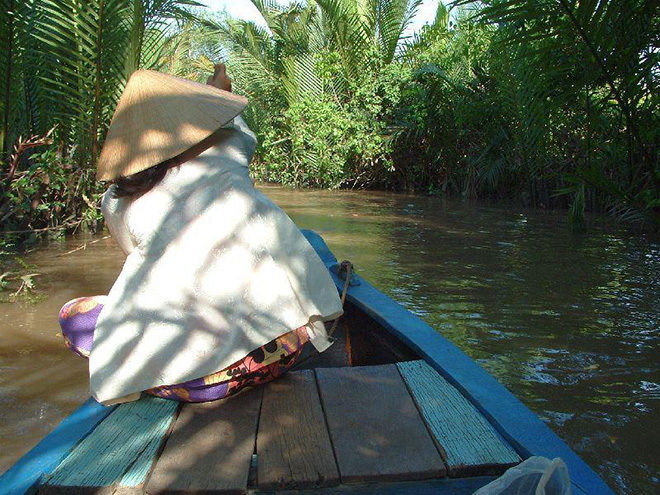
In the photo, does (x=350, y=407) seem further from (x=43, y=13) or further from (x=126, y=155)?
(x=43, y=13)

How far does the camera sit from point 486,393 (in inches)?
72.9

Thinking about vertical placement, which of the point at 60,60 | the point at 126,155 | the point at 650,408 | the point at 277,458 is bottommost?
the point at 650,408

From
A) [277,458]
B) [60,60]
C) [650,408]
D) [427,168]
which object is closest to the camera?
[277,458]

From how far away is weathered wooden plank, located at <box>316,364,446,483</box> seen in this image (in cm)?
151

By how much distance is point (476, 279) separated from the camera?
5320 millimetres

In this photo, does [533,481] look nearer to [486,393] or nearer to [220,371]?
[486,393]

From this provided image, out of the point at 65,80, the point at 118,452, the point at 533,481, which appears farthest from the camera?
the point at 65,80

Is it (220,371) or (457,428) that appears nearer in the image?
(457,428)

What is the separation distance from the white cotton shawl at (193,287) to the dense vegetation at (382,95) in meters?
Result: 2.56

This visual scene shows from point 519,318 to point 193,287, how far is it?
2901 millimetres

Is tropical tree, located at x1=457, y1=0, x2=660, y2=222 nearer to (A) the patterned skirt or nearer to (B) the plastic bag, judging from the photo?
(A) the patterned skirt

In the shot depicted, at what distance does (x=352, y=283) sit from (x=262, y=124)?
46.7 feet

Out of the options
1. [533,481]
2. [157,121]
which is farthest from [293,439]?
[157,121]

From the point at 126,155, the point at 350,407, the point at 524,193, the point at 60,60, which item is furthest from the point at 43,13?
the point at 524,193
